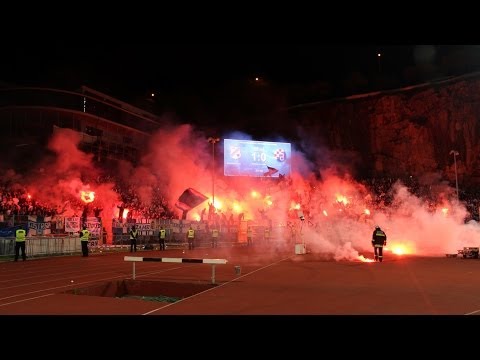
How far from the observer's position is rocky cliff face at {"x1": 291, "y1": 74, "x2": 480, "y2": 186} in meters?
53.4

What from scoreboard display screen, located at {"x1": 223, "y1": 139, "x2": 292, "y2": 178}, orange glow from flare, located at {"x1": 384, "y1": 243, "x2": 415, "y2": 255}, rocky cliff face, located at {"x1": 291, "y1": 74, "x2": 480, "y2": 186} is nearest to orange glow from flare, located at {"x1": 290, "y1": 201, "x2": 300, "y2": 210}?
scoreboard display screen, located at {"x1": 223, "y1": 139, "x2": 292, "y2": 178}

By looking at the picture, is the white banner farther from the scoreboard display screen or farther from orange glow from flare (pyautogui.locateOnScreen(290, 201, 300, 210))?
orange glow from flare (pyautogui.locateOnScreen(290, 201, 300, 210))

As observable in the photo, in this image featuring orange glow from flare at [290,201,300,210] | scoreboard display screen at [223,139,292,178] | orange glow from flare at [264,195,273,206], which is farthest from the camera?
orange glow from flare at [264,195,273,206]

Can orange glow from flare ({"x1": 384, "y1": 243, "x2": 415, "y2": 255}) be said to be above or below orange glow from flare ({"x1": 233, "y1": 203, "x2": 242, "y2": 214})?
below

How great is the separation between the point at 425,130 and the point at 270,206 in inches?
937

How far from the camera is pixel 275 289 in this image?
1225 cm

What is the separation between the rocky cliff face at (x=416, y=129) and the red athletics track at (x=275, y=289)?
3900cm

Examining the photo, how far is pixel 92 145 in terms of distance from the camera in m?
43.2

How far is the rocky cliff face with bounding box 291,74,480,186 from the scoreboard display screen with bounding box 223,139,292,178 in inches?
747

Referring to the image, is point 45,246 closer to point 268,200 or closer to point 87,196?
point 87,196

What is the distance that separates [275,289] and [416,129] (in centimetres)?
5068

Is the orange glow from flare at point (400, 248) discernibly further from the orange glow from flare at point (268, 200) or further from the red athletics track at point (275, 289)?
the orange glow from flare at point (268, 200)
